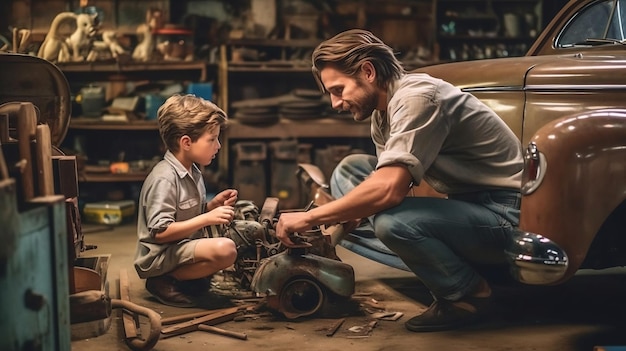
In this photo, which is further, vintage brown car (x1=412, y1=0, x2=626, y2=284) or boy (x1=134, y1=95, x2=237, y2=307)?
boy (x1=134, y1=95, x2=237, y2=307)

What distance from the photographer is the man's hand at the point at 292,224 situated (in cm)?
290

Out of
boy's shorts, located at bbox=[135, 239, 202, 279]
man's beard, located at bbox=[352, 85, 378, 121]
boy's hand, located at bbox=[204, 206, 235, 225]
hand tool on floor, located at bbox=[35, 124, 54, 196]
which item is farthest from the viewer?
boy's shorts, located at bbox=[135, 239, 202, 279]

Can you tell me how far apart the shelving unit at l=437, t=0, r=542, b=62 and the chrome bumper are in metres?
5.02

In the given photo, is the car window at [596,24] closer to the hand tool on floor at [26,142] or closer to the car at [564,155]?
the car at [564,155]

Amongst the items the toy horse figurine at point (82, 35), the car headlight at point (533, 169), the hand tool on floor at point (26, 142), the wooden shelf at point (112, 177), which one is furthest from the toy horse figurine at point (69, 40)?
the car headlight at point (533, 169)

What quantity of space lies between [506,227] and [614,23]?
4.98 ft

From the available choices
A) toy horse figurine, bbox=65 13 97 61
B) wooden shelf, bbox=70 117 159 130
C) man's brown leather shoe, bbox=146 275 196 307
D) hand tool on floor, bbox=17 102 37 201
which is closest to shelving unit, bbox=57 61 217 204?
wooden shelf, bbox=70 117 159 130

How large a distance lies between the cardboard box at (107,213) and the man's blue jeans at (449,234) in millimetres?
3507

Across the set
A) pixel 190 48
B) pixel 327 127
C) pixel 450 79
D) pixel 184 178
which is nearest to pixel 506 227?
pixel 450 79

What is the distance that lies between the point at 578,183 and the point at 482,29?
5.46 m

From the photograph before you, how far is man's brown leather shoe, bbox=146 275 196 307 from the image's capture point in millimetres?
3436

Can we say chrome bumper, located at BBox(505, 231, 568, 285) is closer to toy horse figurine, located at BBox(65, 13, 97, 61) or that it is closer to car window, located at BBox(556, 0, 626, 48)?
car window, located at BBox(556, 0, 626, 48)

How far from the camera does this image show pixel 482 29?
25.6ft

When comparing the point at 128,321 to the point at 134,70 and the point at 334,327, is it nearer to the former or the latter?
the point at 334,327
